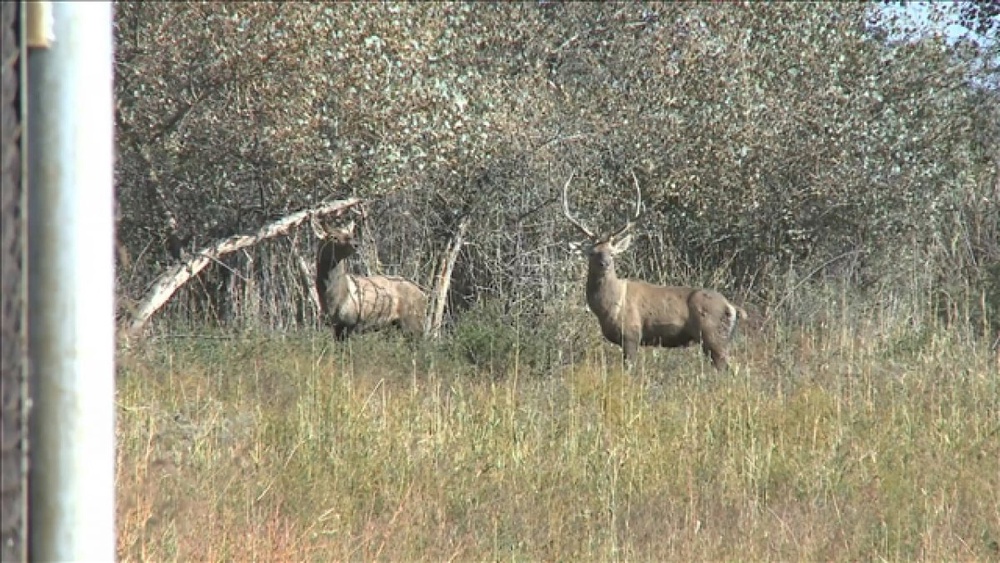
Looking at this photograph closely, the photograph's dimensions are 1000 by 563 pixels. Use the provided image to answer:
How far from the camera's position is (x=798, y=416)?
290 inches

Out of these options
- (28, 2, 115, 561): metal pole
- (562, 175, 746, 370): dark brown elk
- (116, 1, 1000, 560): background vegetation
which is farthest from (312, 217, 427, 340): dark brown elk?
(28, 2, 115, 561): metal pole

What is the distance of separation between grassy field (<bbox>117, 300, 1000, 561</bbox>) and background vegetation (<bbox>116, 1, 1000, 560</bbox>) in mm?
25

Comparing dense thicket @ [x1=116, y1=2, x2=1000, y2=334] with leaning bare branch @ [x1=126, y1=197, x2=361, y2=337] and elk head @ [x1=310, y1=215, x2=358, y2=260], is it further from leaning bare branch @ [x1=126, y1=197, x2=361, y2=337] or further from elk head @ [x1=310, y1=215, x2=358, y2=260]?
elk head @ [x1=310, y1=215, x2=358, y2=260]

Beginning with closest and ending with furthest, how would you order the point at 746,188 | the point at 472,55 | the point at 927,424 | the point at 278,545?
the point at 278,545 → the point at 927,424 → the point at 472,55 → the point at 746,188

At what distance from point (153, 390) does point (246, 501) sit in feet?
7.59

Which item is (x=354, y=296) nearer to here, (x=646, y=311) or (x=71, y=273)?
(x=646, y=311)

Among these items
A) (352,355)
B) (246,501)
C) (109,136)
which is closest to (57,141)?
(109,136)

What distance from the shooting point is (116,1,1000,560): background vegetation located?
558 centimetres

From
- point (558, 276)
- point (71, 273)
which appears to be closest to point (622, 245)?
point (558, 276)

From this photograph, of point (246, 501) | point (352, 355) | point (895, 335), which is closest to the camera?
point (246, 501)

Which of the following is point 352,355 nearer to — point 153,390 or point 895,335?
point 153,390

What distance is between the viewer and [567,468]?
20.4 feet

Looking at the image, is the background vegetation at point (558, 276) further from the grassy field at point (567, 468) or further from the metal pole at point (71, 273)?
the metal pole at point (71, 273)

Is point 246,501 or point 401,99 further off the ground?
point 401,99
